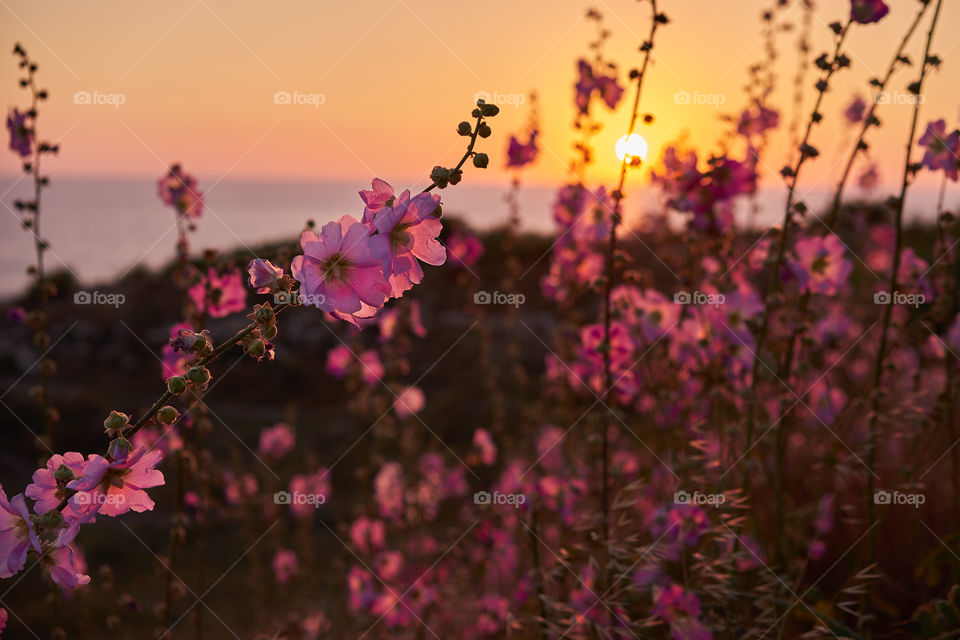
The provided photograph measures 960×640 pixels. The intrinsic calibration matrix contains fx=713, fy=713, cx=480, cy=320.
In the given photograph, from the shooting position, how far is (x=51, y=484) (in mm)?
1056

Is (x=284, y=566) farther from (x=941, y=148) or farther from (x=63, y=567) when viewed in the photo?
(x=941, y=148)

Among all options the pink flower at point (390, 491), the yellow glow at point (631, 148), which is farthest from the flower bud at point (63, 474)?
the pink flower at point (390, 491)

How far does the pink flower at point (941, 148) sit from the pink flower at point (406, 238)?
1.57 metres

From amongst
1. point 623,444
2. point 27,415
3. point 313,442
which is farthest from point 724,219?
point 27,415

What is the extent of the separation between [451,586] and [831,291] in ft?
6.07

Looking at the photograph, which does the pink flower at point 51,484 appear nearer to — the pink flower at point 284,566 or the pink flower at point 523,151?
the pink flower at point 523,151

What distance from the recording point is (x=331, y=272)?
1051 mm

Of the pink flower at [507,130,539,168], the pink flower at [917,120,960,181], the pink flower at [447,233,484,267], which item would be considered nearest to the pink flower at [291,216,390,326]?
the pink flower at [917,120,960,181]

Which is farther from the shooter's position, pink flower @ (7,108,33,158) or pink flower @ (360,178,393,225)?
pink flower @ (7,108,33,158)

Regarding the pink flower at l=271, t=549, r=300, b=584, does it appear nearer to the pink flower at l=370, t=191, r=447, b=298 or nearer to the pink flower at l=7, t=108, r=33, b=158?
the pink flower at l=7, t=108, r=33, b=158

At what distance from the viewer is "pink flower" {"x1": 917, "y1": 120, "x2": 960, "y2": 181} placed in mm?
1928

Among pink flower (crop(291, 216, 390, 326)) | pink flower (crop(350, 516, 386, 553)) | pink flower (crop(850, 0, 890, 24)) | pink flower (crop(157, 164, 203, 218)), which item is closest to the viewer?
pink flower (crop(291, 216, 390, 326))

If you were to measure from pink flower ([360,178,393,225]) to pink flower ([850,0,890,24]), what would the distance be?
129 centimetres

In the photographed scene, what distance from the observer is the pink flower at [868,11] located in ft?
5.57
